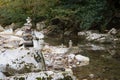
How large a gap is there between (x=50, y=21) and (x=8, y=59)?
9.72 m

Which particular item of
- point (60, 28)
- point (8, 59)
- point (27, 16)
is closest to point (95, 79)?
point (8, 59)

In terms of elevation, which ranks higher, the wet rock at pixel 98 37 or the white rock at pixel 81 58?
the white rock at pixel 81 58

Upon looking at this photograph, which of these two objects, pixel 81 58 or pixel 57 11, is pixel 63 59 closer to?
pixel 81 58

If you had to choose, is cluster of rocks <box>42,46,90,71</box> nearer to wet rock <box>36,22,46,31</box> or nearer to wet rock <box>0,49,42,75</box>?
wet rock <box>0,49,42,75</box>

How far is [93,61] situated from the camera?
976 centimetres

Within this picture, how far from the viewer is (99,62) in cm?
966

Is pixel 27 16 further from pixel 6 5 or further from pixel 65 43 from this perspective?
pixel 65 43

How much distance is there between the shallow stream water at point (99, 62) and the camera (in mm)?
8295

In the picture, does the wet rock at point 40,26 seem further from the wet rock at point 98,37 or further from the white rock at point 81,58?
the white rock at point 81,58

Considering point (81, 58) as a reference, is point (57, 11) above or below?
above

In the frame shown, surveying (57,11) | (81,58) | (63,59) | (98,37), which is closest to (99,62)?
(81,58)

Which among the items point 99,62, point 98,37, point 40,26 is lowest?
point 40,26

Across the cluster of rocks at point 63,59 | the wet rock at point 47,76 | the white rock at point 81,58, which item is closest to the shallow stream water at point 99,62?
the white rock at point 81,58

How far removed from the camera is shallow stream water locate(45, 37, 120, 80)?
8295 mm
